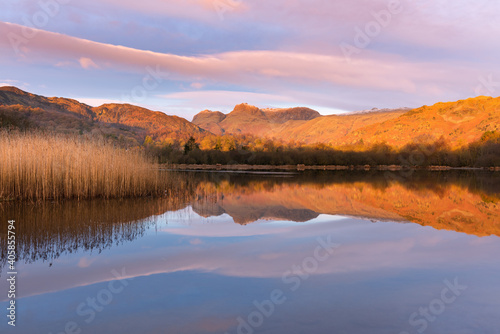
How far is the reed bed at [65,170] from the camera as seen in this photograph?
11.1m

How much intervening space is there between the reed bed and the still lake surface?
102cm

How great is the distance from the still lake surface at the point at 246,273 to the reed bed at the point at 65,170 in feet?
3.36

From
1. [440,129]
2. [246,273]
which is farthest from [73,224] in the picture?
[440,129]

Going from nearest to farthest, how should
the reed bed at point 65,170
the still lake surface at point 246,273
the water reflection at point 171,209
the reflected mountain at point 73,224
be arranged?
the still lake surface at point 246,273 → the reflected mountain at point 73,224 → the water reflection at point 171,209 → the reed bed at point 65,170

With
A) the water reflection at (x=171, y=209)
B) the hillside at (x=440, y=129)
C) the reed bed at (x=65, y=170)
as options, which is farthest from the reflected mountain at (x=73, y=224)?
the hillside at (x=440, y=129)

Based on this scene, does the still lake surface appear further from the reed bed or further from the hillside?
the hillside

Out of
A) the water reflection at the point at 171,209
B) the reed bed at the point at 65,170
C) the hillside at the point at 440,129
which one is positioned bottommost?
the water reflection at the point at 171,209

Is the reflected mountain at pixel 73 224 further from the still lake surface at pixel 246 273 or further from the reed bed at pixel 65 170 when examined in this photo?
the reed bed at pixel 65 170

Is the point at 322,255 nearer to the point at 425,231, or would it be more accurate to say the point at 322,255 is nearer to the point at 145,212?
the point at 425,231

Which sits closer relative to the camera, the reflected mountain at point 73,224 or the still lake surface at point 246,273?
the still lake surface at point 246,273

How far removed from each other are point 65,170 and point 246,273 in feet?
29.1

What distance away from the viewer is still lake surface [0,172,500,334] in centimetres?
377

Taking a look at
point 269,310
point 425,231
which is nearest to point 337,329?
point 269,310

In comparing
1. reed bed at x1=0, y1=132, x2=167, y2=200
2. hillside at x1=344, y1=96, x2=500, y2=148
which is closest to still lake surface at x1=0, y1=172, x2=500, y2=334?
reed bed at x1=0, y1=132, x2=167, y2=200
